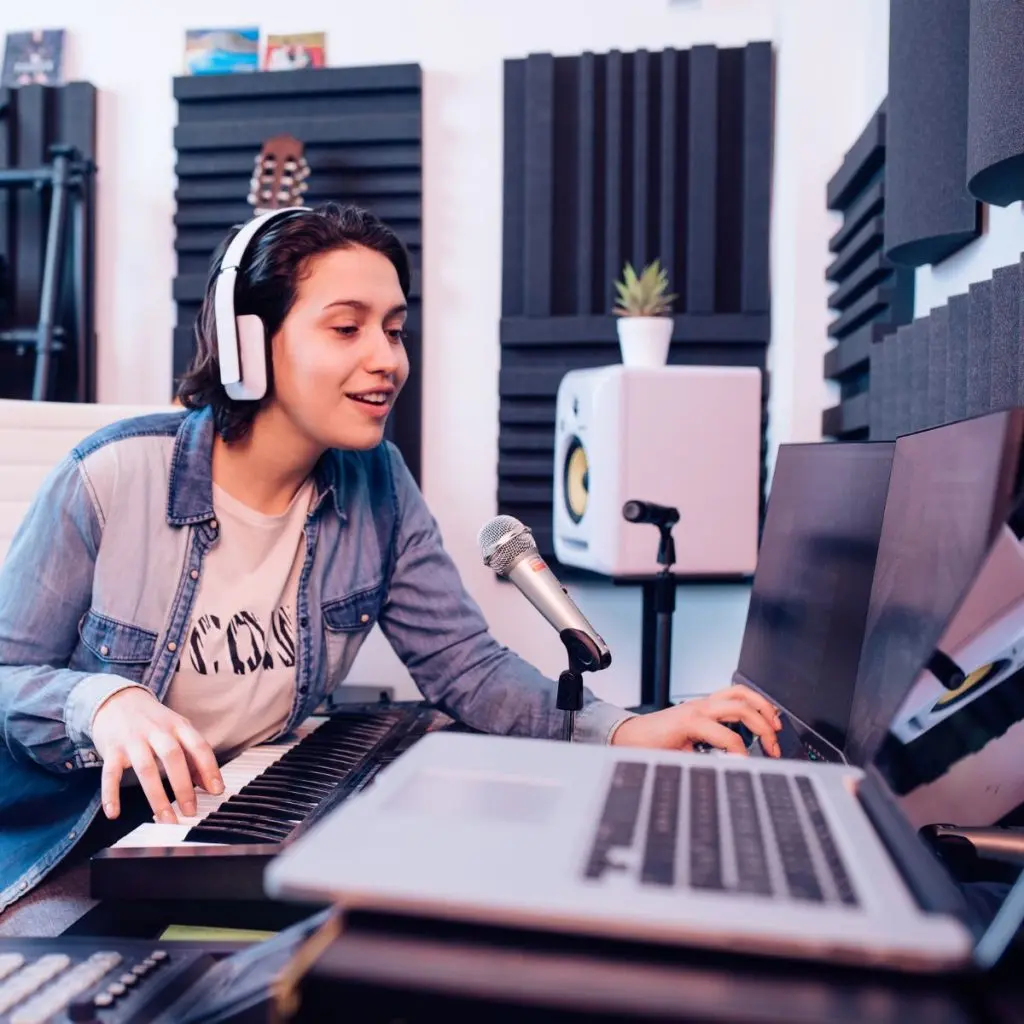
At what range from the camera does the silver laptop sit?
14.0 inches

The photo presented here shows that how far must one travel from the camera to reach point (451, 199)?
3.18 m

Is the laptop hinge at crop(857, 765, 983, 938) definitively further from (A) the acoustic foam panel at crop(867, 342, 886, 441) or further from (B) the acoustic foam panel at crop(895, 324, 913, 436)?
(A) the acoustic foam panel at crop(867, 342, 886, 441)

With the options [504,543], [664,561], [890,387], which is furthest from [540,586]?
[890,387]

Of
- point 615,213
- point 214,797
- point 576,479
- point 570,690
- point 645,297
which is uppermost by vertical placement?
point 615,213

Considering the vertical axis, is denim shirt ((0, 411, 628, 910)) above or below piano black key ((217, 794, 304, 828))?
above

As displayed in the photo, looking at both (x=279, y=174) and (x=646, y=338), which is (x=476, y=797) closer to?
(x=646, y=338)

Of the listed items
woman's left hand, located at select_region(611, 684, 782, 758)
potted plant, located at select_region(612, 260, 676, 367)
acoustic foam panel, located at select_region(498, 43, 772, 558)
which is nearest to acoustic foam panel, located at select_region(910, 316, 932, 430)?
woman's left hand, located at select_region(611, 684, 782, 758)

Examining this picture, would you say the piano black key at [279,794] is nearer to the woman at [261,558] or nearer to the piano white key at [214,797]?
the piano white key at [214,797]

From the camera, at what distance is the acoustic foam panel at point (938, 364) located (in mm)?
1507

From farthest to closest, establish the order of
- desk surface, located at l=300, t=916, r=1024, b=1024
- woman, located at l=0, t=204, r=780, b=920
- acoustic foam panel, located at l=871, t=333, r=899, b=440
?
acoustic foam panel, located at l=871, t=333, r=899, b=440 → woman, located at l=0, t=204, r=780, b=920 → desk surface, located at l=300, t=916, r=1024, b=1024

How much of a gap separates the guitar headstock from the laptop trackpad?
2.74 meters

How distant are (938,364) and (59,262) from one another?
8.67 feet

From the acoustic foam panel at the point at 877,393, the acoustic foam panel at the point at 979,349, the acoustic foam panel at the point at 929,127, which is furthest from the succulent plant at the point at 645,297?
the acoustic foam panel at the point at 979,349

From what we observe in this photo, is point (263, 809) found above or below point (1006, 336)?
below
